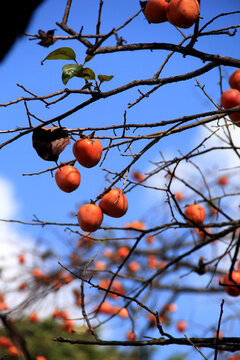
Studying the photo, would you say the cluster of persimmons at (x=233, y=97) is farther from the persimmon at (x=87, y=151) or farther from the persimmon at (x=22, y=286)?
the persimmon at (x=22, y=286)

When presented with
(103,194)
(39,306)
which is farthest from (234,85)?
(39,306)

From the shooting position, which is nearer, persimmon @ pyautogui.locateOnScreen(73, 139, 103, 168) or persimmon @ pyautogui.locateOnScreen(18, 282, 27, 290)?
persimmon @ pyautogui.locateOnScreen(73, 139, 103, 168)

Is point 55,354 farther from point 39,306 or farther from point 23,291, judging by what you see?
point 39,306

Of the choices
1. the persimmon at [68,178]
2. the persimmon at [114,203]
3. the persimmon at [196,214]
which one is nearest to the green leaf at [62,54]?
the persimmon at [68,178]

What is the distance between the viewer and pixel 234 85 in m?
1.77

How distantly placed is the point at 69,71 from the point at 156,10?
356mm

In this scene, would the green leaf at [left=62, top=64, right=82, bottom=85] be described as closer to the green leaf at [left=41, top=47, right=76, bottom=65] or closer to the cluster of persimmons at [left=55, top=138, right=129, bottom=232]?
the green leaf at [left=41, top=47, right=76, bottom=65]

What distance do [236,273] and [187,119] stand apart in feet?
3.19

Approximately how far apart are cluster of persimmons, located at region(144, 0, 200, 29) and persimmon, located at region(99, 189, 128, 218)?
62 centimetres

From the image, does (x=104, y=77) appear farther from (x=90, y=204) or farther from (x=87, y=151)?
(x=90, y=204)

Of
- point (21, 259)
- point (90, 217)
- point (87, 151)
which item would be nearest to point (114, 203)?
point (90, 217)

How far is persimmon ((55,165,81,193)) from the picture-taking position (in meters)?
1.43

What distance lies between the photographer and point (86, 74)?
1295 mm

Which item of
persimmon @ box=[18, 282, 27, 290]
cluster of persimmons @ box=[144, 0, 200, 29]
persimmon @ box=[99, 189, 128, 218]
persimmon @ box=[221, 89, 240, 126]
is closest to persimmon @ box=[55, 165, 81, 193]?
persimmon @ box=[99, 189, 128, 218]
